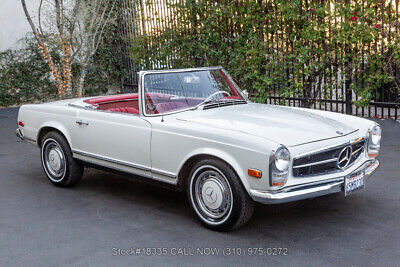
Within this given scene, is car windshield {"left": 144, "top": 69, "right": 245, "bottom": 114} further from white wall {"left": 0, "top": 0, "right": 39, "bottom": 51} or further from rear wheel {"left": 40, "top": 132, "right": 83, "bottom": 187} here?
white wall {"left": 0, "top": 0, "right": 39, "bottom": 51}

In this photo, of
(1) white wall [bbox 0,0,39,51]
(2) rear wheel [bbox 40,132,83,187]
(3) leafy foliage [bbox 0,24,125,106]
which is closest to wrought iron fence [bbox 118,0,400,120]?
(3) leafy foliage [bbox 0,24,125,106]

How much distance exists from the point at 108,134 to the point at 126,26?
9840mm

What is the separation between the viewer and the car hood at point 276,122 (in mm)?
4121

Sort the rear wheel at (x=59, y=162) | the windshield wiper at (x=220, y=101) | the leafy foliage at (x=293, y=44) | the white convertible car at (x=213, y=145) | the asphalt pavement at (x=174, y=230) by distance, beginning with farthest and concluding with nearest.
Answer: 1. the leafy foliage at (x=293, y=44)
2. the rear wheel at (x=59, y=162)
3. the windshield wiper at (x=220, y=101)
4. the white convertible car at (x=213, y=145)
5. the asphalt pavement at (x=174, y=230)

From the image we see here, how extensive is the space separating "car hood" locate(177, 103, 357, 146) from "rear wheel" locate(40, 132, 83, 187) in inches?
67.9

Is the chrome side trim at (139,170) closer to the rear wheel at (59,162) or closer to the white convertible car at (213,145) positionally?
the white convertible car at (213,145)

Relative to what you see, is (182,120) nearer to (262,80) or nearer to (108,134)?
(108,134)

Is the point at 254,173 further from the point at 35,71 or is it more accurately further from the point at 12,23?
the point at 12,23

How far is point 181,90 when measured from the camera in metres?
5.12

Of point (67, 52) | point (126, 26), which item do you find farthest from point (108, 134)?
point (126, 26)

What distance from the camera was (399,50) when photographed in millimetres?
8422

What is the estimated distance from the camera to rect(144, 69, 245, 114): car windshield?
4984mm

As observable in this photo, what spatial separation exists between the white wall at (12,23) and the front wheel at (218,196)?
11.9m

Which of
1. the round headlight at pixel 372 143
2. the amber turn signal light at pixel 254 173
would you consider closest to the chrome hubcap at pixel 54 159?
the amber turn signal light at pixel 254 173
